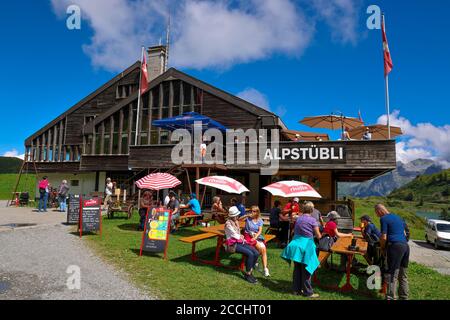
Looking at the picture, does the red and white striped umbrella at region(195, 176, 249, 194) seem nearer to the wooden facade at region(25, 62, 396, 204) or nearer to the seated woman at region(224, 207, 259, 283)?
the seated woman at region(224, 207, 259, 283)

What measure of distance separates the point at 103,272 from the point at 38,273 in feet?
3.78

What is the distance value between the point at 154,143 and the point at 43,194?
8333mm

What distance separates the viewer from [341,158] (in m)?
16.6

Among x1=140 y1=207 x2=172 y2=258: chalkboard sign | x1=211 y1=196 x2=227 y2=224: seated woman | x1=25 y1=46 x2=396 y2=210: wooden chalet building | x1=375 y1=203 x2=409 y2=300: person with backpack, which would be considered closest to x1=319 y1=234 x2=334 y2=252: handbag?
x1=375 y1=203 x2=409 y2=300: person with backpack

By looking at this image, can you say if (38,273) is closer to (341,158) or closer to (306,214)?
(306,214)

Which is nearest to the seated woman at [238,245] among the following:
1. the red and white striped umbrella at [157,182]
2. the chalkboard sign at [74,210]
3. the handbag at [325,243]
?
the handbag at [325,243]

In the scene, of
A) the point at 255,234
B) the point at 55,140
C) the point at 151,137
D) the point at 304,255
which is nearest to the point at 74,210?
the point at 255,234

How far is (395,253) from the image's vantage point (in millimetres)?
5559

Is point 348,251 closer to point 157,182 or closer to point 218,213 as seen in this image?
point 218,213

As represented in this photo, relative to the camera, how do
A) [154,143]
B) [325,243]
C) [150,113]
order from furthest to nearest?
[150,113] → [154,143] → [325,243]

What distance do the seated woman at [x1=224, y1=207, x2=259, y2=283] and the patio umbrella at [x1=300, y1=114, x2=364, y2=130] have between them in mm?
12877

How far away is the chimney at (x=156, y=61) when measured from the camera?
27562 millimetres

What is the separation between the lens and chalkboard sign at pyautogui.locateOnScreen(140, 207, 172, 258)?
26.9 feet
